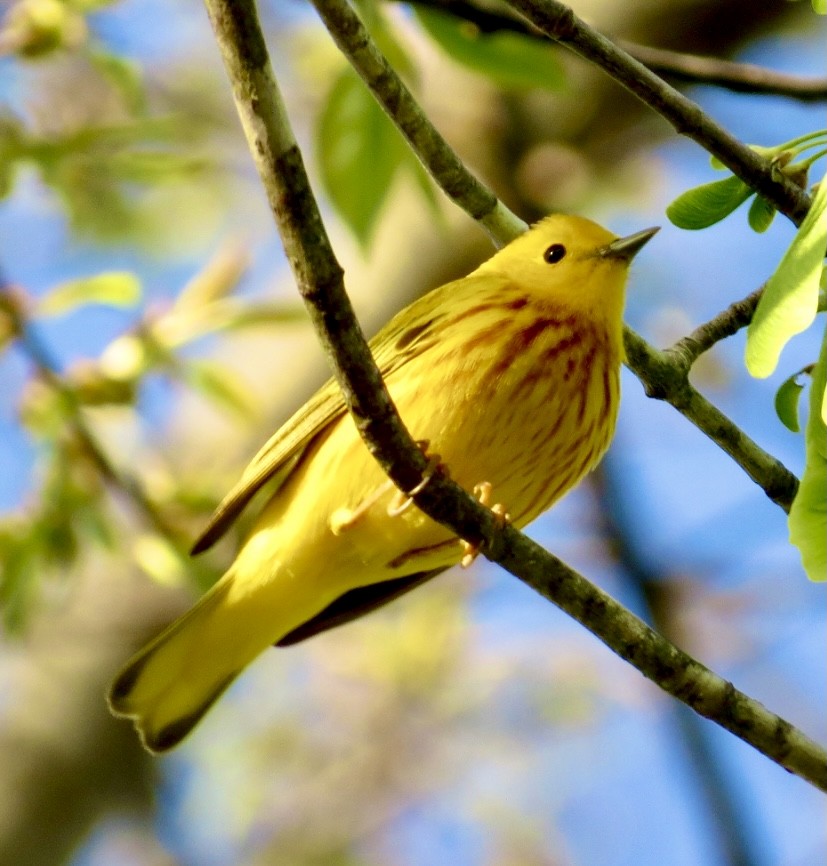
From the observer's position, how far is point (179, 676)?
13.0 feet

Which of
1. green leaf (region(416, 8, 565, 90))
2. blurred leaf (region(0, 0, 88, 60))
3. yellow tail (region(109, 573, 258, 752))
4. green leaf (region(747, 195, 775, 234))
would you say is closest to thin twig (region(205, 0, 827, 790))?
green leaf (region(747, 195, 775, 234))

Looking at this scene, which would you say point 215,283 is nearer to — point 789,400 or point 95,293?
point 95,293

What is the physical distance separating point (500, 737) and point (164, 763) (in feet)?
6.27

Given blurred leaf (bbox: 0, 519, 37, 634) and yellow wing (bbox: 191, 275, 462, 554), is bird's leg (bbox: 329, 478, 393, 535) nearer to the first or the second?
yellow wing (bbox: 191, 275, 462, 554)

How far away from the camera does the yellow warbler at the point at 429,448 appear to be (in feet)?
10.6

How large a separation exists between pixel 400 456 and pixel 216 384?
1.83 m

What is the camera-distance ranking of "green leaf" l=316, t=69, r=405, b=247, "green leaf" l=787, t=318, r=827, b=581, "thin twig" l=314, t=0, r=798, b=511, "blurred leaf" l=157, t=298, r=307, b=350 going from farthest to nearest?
"blurred leaf" l=157, t=298, r=307, b=350
"green leaf" l=316, t=69, r=405, b=247
"thin twig" l=314, t=0, r=798, b=511
"green leaf" l=787, t=318, r=827, b=581

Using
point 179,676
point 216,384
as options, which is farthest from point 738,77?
point 179,676

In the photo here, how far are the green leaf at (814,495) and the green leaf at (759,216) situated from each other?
0.66 metres

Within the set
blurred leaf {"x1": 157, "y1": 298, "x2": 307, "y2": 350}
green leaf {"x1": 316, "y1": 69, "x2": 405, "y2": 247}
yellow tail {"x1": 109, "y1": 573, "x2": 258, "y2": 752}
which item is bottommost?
yellow tail {"x1": 109, "y1": 573, "x2": 258, "y2": 752}

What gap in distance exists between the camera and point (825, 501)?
1744 mm

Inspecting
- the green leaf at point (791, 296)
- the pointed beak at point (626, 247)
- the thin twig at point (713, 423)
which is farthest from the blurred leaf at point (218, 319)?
the green leaf at point (791, 296)

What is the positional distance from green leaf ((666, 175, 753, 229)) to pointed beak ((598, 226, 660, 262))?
4.51 ft

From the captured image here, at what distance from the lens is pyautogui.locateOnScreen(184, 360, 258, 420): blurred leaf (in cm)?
401
